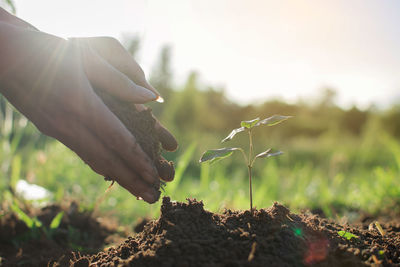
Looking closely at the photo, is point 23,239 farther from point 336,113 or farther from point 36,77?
point 336,113

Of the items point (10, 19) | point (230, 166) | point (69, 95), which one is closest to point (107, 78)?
point (69, 95)

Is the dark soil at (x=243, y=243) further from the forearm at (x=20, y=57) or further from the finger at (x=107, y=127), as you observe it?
the forearm at (x=20, y=57)

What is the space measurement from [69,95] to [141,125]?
34 cm

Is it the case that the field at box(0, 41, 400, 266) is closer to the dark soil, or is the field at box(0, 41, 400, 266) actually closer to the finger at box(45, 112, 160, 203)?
the dark soil

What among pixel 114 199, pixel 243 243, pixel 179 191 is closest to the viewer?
pixel 243 243

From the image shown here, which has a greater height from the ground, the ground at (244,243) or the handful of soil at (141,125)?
the handful of soil at (141,125)

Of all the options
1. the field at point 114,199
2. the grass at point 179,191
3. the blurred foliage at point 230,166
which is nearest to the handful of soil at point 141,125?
the field at point 114,199

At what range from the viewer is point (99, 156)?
1231 millimetres

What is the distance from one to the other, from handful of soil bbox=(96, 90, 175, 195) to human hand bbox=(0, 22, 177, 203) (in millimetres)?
71

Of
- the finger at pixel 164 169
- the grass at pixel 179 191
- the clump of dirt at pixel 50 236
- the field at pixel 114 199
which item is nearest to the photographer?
the finger at pixel 164 169

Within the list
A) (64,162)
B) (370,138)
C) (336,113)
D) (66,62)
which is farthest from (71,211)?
(336,113)

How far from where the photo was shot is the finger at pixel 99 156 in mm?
1194

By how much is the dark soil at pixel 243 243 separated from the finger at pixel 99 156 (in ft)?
0.44

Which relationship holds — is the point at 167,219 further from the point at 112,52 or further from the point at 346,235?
the point at 112,52
